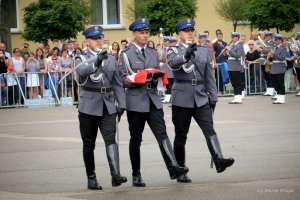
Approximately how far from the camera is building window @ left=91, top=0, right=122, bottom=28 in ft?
147

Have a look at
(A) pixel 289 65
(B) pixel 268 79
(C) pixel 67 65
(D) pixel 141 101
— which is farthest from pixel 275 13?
(D) pixel 141 101

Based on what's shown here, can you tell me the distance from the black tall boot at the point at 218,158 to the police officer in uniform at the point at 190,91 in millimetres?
38

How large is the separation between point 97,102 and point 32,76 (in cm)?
1545

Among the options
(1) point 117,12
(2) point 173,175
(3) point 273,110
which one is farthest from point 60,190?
(1) point 117,12

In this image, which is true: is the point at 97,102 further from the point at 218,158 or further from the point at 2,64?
the point at 2,64

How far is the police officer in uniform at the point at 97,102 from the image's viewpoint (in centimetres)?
1099

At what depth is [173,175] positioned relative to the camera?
36.2 ft

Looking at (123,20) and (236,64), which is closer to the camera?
(236,64)

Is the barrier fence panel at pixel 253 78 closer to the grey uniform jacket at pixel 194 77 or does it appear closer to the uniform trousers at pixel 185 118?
the grey uniform jacket at pixel 194 77

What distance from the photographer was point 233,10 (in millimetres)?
39562

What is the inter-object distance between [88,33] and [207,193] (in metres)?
2.40

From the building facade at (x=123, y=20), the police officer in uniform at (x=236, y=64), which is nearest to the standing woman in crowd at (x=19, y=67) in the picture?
the police officer in uniform at (x=236, y=64)

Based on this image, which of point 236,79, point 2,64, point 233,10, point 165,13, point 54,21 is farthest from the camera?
point 233,10

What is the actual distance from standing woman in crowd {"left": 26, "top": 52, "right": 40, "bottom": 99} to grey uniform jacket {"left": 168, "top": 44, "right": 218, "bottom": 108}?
14.8m
